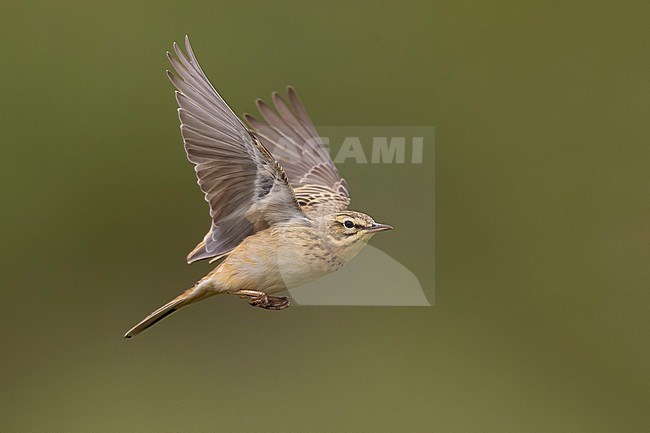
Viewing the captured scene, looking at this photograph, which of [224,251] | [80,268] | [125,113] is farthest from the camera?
[80,268]

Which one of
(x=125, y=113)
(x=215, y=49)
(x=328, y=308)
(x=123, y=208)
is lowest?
(x=328, y=308)

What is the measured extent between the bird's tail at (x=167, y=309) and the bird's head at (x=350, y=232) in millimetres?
479

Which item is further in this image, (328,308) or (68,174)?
(328,308)

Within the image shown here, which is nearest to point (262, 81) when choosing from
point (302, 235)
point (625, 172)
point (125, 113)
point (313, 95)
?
point (313, 95)

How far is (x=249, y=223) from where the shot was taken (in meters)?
3.72

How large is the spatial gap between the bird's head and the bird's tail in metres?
0.48

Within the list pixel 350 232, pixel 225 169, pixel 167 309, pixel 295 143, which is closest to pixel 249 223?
pixel 225 169

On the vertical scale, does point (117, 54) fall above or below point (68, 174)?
above

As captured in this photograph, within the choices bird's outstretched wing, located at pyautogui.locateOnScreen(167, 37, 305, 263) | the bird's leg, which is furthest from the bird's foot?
bird's outstretched wing, located at pyautogui.locateOnScreen(167, 37, 305, 263)

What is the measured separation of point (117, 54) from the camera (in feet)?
26.0

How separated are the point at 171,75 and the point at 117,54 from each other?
191 inches

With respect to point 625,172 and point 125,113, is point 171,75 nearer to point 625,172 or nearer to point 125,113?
point 125,113

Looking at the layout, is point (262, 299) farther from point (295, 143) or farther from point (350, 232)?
point (295, 143)

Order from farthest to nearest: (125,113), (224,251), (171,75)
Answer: (125,113) < (224,251) < (171,75)
